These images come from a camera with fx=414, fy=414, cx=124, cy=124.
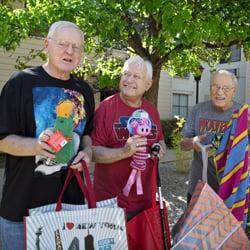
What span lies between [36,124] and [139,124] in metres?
0.72

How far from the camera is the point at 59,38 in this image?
7.47 ft

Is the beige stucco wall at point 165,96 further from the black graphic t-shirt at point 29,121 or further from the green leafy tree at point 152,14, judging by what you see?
the black graphic t-shirt at point 29,121

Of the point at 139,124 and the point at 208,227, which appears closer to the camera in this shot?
the point at 208,227

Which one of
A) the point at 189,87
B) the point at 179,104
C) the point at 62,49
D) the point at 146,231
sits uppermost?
the point at 189,87

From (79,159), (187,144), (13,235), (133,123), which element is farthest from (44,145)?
(187,144)

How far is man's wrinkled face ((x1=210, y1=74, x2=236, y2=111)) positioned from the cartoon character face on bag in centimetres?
72

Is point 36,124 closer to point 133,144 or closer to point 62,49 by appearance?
point 62,49

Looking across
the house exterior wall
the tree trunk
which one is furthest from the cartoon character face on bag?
the house exterior wall

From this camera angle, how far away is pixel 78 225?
2.12 m

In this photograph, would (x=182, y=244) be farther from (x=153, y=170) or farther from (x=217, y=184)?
(x=217, y=184)

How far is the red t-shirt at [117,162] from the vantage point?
2715 mm

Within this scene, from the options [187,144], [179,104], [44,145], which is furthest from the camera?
[179,104]

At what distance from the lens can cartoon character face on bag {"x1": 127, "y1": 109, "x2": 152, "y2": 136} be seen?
2609 millimetres

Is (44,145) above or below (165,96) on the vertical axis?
below
